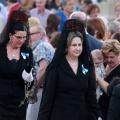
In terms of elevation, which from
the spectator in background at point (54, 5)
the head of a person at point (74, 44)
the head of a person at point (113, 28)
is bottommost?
the spectator in background at point (54, 5)

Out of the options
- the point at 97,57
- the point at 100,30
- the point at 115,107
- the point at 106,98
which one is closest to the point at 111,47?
the point at 97,57

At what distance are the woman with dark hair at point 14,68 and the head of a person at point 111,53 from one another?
1089 millimetres

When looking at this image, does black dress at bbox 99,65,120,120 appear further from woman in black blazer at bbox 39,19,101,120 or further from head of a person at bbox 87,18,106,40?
head of a person at bbox 87,18,106,40

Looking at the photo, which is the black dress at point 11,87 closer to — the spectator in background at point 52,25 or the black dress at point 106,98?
the black dress at point 106,98

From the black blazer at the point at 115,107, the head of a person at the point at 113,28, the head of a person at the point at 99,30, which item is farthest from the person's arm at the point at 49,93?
the head of a person at the point at 113,28

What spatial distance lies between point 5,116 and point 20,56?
2.78 ft

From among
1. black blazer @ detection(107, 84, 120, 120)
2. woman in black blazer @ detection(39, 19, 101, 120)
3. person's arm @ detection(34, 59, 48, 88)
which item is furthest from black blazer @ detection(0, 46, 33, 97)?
black blazer @ detection(107, 84, 120, 120)

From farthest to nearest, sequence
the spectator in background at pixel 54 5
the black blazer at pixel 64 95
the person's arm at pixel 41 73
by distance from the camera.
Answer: the spectator in background at pixel 54 5 → the person's arm at pixel 41 73 → the black blazer at pixel 64 95

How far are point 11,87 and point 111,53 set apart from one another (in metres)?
1.54

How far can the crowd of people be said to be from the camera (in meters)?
8.77

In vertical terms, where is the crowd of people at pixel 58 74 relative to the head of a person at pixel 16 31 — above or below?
below

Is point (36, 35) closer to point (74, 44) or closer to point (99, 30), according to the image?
point (99, 30)

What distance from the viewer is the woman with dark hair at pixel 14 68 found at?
9391 millimetres

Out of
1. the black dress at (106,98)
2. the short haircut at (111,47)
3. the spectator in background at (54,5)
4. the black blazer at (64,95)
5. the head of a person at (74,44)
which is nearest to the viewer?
the black blazer at (64,95)
